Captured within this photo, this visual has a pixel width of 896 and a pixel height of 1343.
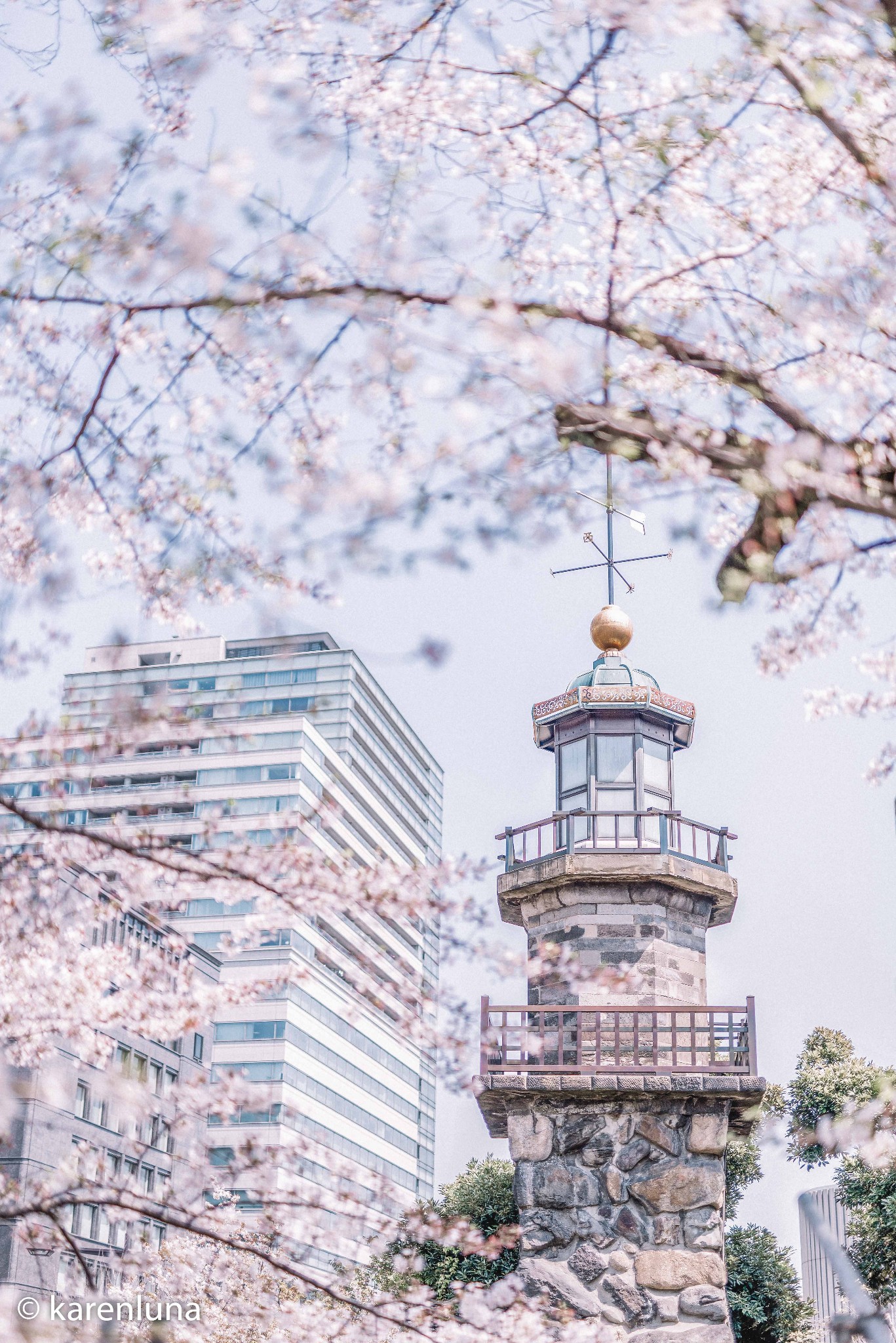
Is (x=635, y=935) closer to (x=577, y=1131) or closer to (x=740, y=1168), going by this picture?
(x=577, y=1131)

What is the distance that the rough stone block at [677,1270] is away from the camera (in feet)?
49.8

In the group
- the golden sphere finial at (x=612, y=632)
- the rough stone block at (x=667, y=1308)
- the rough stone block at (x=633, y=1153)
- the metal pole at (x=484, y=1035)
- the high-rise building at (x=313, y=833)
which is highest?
the high-rise building at (x=313, y=833)

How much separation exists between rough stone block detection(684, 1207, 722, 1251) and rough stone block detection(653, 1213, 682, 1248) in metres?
0.09

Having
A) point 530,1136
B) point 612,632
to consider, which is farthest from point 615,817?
point 530,1136

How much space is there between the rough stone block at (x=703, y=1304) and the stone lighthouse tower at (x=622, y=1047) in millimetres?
17

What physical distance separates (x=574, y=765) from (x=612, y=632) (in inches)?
87.2

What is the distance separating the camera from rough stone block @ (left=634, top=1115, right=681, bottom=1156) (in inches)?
625

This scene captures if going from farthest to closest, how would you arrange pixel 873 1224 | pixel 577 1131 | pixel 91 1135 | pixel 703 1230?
pixel 91 1135, pixel 873 1224, pixel 577 1131, pixel 703 1230

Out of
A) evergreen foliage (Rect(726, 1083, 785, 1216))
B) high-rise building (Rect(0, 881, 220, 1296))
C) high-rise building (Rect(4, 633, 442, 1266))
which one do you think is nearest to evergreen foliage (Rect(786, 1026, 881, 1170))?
evergreen foliage (Rect(726, 1083, 785, 1216))

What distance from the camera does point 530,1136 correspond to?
16.2 metres

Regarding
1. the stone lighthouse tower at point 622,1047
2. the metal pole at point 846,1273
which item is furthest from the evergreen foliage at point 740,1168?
the metal pole at point 846,1273

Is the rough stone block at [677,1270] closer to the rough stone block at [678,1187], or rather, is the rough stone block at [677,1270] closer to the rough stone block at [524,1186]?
the rough stone block at [678,1187]

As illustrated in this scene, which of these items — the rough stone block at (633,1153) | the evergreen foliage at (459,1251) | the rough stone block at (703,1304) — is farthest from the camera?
the evergreen foliage at (459,1251)

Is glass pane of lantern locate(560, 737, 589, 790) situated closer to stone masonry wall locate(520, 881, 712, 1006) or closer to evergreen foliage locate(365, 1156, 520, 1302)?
stone masonry wall locate(520, 881, 712, 1006)
